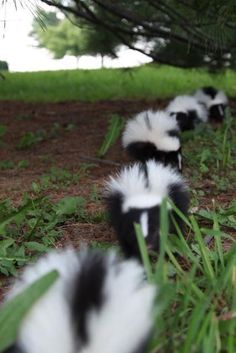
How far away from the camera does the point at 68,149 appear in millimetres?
6895

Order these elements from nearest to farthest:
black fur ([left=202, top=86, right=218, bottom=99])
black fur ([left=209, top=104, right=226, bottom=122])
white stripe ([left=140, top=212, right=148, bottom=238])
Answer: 1. white stripe ([left=140, top=212, right=148, bottom=238])
2. black fur ([left=209, top=104, right=226, bottom=122])
3. black fur ([left=202, top=86, right=218, bottom=99])

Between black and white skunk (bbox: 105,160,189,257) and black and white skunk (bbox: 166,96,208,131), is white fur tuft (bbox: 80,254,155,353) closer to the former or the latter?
black and white skunk (bbox: 105,160,189,257)

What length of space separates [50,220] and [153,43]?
5.92 metres

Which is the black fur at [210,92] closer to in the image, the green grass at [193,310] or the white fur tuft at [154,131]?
the white fur tuft at [154,131]

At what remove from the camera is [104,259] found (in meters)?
1.69

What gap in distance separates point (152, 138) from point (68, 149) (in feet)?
4.07

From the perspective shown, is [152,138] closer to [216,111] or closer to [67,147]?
[67,147]

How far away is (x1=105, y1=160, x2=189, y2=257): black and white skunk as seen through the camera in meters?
2.98

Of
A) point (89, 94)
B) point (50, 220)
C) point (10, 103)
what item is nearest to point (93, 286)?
point (50, 220)

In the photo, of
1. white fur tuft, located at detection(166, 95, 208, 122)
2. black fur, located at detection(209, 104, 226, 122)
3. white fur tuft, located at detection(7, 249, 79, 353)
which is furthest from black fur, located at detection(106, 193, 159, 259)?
black fur, located at detection(209, 104, 226, 122)

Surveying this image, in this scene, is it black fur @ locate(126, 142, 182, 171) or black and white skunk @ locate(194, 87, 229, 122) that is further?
black and white skunk @ locate(194, 87, 229, 122)

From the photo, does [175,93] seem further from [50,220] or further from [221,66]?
[50,220]

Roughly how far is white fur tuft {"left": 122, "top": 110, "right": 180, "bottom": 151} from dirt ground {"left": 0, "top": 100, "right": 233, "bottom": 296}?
0.99 feet

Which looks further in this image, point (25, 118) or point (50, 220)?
point (25, 118)
